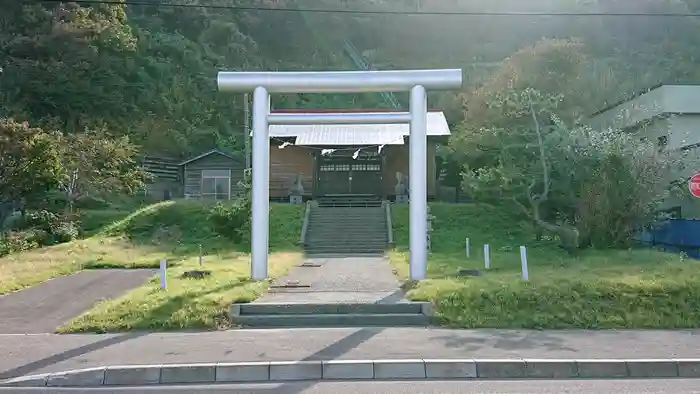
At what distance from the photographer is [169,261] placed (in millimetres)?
16938

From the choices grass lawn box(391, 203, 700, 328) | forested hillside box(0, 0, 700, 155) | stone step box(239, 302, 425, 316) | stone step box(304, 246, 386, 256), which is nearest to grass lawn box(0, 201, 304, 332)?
stone step box(239, 302, 425, 316)

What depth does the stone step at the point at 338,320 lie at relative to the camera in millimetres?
9141

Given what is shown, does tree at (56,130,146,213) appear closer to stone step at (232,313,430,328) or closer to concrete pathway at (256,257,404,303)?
concrete pathway at (256,257,404,303)

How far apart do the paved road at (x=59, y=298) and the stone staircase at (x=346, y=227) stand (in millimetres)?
7161

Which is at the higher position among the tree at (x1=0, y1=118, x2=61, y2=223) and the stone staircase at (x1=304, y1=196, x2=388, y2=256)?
the tree at (x1=0, y1=118, x2=61, y2=223)

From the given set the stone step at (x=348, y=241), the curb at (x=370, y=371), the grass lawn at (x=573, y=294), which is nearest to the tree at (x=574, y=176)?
the grass lawn at (x=573, y=294)

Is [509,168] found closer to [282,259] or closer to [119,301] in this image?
[282,259]

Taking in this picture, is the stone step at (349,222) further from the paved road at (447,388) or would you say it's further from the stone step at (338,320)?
the paved road at (447,388)

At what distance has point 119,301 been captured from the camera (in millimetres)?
10125

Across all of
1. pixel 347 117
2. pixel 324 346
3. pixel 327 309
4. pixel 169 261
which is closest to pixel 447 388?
pixel 324 346

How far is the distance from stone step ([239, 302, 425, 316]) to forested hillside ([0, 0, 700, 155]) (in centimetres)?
2142

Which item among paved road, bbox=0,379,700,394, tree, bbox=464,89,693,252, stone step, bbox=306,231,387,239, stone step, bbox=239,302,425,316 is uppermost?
tree, bbox=464,89,693,252

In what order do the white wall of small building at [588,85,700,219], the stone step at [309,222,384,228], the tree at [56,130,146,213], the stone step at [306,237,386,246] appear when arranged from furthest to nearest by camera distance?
1. the tree at [56,130,146,213]
2. the stone step at [309,222,384,228]
3. the stone step at [306,237,386,246]
4. the white wall of small building at [588,85,700,219]

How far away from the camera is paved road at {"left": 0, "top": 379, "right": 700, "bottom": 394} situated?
19.8ft
